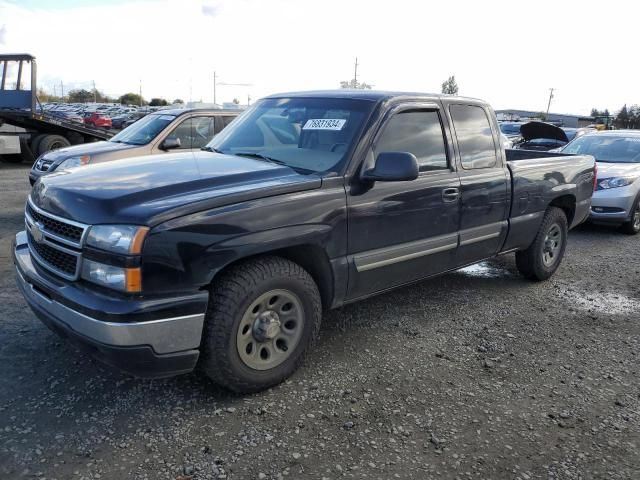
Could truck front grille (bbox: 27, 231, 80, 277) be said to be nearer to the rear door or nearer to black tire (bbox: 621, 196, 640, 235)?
the rear door

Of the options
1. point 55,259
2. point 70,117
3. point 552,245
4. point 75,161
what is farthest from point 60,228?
point 70,117

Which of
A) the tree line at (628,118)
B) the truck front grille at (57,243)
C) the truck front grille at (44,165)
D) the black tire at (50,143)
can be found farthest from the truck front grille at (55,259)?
the tree line at (628,118)

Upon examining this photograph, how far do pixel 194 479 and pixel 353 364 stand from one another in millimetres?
1493

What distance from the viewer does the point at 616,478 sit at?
107 inches

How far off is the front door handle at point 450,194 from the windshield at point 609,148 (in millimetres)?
6304

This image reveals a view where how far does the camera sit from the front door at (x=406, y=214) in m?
3.68

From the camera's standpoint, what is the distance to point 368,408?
127 inches

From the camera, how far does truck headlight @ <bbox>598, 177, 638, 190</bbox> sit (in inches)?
328

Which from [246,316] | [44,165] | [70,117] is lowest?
[246,316]

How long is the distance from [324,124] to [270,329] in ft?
5.21

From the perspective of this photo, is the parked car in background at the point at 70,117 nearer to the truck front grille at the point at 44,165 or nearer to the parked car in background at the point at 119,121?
the parked car in background at the point at 119,121

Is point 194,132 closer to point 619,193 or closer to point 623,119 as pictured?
point 619,193

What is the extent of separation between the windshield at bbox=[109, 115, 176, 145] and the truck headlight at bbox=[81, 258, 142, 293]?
564 cm

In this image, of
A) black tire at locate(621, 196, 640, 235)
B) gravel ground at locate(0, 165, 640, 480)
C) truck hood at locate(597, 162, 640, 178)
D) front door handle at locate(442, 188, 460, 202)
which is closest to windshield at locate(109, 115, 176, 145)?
gravel ground at locate(0, 165, 640, 480)
